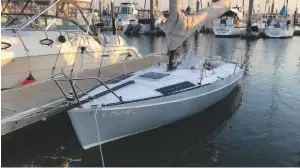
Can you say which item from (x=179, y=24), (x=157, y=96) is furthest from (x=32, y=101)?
(x=179, y=24)

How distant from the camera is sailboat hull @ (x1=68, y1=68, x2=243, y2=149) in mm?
7469

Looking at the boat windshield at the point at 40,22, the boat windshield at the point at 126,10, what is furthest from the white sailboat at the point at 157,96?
the boat windshield at the point at 126,10

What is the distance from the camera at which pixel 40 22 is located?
12.6 m

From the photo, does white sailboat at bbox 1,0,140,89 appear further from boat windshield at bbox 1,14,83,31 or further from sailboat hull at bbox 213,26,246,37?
sailboat hull at bbox 213,26,246,37

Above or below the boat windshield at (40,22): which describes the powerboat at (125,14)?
above

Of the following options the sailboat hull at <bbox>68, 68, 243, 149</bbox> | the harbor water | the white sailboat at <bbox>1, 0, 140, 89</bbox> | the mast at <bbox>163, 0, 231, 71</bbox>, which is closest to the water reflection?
the harbor water

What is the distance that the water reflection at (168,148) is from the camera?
7877 mm

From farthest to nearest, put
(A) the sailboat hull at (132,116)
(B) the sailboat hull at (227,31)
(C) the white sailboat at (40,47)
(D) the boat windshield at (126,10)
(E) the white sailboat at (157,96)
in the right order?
(D) the boat windshield at (126,10) < (B) the sailboat hull at (227,31) < (C) the white sailboat at (40,47) < (E) the white sailboat at (157,96) < (A) the sailboat hull at (132,116)

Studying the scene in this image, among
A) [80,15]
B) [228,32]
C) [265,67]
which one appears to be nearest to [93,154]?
[80,15]

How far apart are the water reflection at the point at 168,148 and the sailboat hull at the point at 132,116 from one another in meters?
0.26

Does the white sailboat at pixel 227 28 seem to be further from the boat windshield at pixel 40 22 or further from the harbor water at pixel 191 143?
the boat windshield at pixel 40 22

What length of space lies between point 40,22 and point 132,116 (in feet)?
22.8

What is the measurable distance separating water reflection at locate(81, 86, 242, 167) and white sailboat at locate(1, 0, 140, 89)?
2950mm

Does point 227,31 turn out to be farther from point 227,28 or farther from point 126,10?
point 126,10
